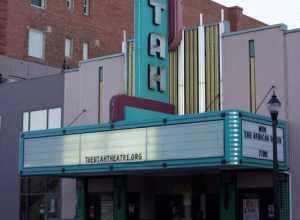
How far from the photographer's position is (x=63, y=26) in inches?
1869

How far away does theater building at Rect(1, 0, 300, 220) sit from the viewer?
22328 mm

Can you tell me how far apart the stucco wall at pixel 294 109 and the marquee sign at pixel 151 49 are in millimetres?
4503

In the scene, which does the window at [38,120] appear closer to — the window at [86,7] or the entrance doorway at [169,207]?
the entrance doorway at [169,207]

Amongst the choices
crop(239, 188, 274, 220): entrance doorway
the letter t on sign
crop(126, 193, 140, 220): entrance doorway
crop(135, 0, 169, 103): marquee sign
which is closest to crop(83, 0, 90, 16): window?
crop(126, 193, 140, 220): entrance doorway

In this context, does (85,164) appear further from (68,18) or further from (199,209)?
(68,18)

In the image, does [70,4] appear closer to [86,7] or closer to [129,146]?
[86,7]

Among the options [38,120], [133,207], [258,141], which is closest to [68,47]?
[38,120]

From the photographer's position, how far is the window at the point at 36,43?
148 feet

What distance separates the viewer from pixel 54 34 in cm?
4669

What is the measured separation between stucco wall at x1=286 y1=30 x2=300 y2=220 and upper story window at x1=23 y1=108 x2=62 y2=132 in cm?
1142

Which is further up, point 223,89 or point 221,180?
point 223,89

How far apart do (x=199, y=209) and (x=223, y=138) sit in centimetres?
609

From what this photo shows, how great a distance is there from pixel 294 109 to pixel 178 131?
14.0 feet

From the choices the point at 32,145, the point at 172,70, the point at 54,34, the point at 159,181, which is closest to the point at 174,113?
the point at 172,70
